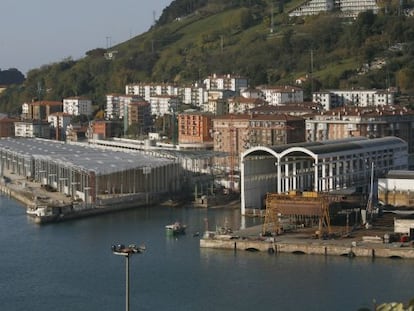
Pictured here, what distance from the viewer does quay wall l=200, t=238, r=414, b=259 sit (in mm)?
8219

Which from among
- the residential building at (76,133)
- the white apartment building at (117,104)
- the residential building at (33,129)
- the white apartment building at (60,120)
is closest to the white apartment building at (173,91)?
the white apartment building at (117,104)

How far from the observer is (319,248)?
8.46 meters

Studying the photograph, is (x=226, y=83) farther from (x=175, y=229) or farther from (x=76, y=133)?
(x=175, y=229)

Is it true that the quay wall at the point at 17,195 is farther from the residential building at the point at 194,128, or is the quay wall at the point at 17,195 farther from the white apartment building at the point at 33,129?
the white apartment building at the point at 33,129

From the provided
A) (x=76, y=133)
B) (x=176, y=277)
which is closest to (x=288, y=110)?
(x=76, y=133)

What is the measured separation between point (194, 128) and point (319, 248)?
353 inches

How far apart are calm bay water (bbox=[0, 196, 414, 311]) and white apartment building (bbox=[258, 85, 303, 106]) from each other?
875 centimetres

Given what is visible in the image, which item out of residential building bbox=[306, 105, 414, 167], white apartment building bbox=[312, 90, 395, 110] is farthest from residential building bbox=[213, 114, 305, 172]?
white apartment building bbox=[312, 90, 395, 110]

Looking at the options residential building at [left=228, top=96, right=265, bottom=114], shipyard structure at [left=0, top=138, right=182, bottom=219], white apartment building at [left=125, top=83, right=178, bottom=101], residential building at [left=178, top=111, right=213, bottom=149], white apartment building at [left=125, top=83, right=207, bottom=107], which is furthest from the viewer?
white apartment building at [left=125, top=83, right=178, bottom=101]

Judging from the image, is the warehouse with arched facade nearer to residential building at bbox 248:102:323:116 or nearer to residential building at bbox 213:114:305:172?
residential building at bbox 213:114:305:172

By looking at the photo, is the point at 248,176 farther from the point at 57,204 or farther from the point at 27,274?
the point at 27,274

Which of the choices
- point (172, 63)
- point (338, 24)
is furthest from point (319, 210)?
point (172, 63)

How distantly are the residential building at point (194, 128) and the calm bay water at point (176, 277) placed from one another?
704 cm

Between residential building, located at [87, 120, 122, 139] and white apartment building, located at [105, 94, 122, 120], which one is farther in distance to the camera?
white apartment building, located at [105, 94, 122, 120]
